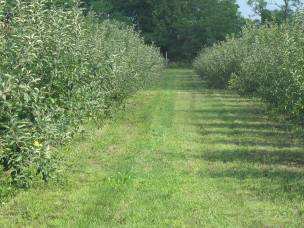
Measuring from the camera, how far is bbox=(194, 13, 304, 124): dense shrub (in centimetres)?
1630

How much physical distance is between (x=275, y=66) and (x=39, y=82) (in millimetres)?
11078

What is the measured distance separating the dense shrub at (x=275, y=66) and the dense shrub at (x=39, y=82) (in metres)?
4.79

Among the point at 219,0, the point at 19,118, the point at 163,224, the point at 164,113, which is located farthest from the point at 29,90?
the point at 219,0

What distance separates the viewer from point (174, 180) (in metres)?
12.4

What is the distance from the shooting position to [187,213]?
9.89 m

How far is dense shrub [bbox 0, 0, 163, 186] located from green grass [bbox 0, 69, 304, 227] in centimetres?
84

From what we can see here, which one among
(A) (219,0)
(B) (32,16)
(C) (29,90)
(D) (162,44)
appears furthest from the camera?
(A) (219,0)

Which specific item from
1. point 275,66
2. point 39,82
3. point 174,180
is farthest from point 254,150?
point 39,82

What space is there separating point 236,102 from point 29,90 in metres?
23.8

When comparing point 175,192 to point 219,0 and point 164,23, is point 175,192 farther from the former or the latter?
point 219,0

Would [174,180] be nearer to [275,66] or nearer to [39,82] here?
[39,82]

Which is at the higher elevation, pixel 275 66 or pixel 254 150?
pixel 275 66

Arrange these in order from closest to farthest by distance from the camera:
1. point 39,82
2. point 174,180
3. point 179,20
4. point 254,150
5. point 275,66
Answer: point 39,82 → point 174,180 → point 254,150 → point 275,66 → point 179,20

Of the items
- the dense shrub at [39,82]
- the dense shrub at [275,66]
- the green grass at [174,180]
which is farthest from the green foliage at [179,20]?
the dense shrub at [39,82]
